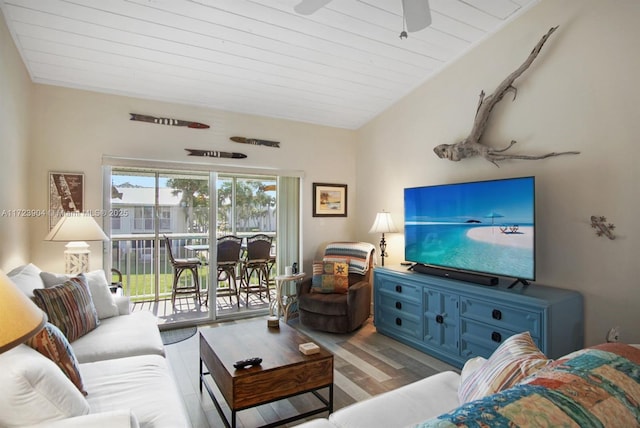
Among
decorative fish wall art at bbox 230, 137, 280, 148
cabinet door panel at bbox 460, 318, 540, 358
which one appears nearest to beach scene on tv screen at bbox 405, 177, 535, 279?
cabinet door panel at bbox 460, 318, 540, 358

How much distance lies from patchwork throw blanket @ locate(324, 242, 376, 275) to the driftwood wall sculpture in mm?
1541

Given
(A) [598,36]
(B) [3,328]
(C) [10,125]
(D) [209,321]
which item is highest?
(A) [598,36]

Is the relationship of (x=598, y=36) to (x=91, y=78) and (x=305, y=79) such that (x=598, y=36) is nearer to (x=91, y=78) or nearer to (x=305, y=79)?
(x=305, y=79)

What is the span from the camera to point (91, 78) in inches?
139

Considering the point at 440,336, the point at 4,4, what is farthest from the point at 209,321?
the point at 4,4

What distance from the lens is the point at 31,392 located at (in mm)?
1281

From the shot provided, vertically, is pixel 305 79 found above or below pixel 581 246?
above

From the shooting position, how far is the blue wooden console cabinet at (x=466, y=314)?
261cm

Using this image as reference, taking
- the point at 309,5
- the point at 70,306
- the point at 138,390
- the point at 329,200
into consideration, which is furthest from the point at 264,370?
the point at 329,200

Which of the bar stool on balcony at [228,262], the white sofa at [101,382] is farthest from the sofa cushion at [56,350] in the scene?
the bar stool on balcony at [228,262]

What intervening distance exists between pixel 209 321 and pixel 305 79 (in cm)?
320

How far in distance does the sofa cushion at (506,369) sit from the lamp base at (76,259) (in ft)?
11.4

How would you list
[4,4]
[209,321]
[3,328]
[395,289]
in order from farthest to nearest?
1. [209,321]
2. [395,289]
3. [4,4]
4. [3,328]

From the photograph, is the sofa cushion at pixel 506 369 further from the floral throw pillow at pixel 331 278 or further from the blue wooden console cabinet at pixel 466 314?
the floral throw pillow at pixel 331 278
